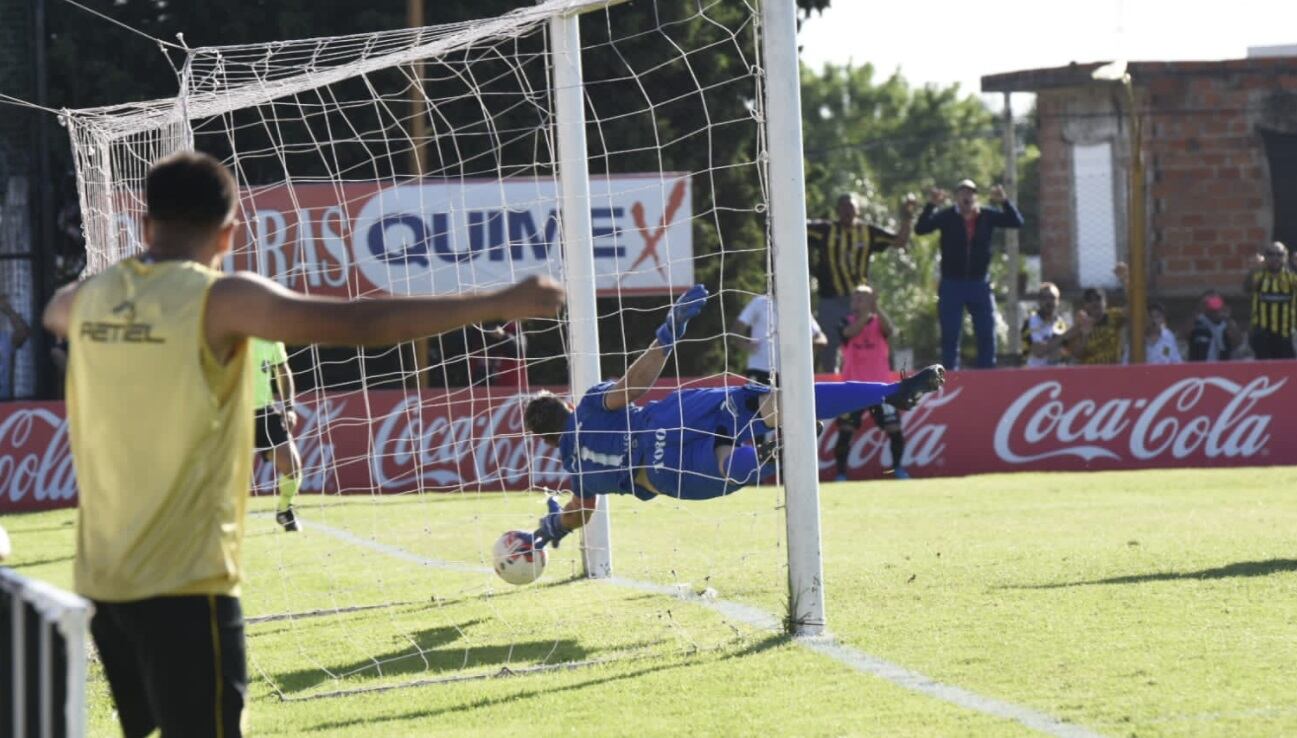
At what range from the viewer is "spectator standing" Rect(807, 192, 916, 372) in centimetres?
1920

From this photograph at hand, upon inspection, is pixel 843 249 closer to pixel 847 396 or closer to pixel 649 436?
pixel 847 396

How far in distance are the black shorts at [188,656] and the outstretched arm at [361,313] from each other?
2.20ft

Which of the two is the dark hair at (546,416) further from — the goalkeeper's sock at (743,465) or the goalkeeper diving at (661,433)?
the goalkeeper's sock at (743,465)

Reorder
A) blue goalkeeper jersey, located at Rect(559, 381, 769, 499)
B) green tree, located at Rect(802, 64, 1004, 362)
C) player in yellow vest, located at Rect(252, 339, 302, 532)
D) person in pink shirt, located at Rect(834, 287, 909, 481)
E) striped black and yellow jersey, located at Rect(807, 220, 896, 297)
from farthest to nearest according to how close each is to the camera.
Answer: green tree, located at Rect(802, 64, 1004, 362) → striped black and yellow jersey, located at Rect(807, 220, 896, 297) → person in pink shirt, located at Rect(834, 287, 909, 481) → player in yellow vest, located at Rect(252, 339, 302, 532) → blue goalkeeper jersey, located at Rect(559, 381, 769, 499)

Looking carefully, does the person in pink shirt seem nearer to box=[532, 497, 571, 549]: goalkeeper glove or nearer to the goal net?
the goal net

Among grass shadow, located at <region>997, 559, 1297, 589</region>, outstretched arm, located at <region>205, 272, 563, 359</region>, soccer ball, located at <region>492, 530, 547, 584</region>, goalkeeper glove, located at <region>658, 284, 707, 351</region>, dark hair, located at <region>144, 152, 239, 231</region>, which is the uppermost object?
dark hair, located at <region>144, 152, 239, 231</region>

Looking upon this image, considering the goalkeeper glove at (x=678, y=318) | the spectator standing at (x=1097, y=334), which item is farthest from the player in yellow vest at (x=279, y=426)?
the spectator standing at (x=1097, y=334)

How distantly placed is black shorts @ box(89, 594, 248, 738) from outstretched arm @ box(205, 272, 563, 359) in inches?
26.4

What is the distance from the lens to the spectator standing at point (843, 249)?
1920 centimetres

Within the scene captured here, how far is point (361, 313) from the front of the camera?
3896 mm

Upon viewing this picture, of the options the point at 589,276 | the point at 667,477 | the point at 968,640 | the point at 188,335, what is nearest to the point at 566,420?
the point at 667,477

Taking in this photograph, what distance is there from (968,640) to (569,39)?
4262 millimetres

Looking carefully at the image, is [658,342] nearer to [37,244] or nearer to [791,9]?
[791,9]

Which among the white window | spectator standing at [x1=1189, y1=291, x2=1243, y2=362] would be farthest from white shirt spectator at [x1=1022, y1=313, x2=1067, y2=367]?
the white window
